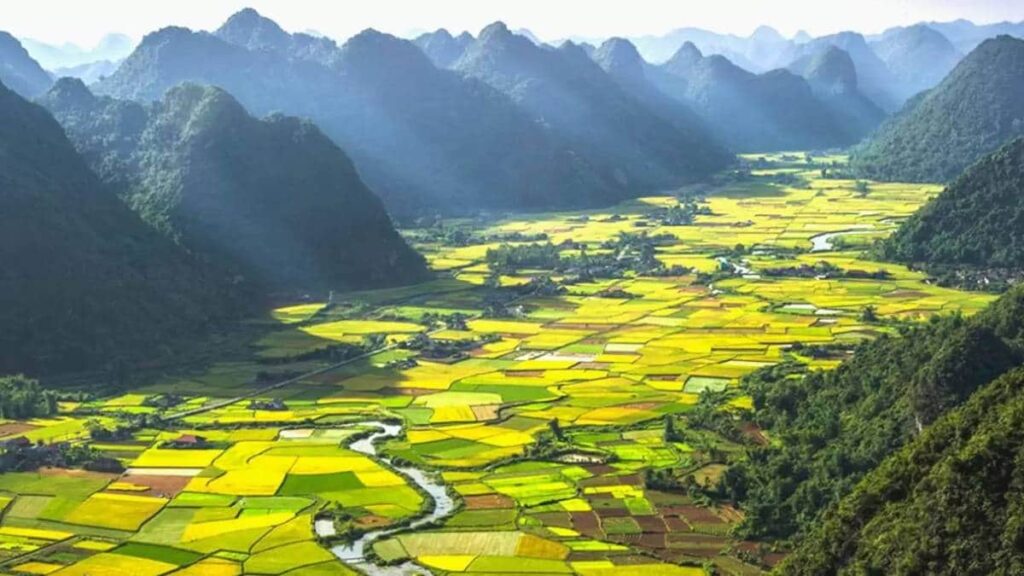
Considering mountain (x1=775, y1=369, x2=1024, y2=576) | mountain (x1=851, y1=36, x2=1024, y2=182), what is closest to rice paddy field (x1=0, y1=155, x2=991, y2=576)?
mountain (x1=775, y1=369, x2=1024, y2=576)

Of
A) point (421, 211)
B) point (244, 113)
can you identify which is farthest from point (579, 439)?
point (421, 211)

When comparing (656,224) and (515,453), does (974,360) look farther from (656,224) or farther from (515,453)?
(656,224)

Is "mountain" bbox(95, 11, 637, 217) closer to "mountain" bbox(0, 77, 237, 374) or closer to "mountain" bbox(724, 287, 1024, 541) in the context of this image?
"mountain" bbox(0, 77, 237, 374)

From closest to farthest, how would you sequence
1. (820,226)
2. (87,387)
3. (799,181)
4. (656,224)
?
(87,387) < (820,226) < (656,224) < (799,181)

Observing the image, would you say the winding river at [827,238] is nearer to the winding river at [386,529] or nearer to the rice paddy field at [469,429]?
the rice paddy field at [469,429]

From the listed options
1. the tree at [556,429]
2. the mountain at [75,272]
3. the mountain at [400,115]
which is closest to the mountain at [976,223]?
the tree at [556,429]

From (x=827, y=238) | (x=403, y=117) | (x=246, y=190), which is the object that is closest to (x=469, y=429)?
(x=246, y=190)

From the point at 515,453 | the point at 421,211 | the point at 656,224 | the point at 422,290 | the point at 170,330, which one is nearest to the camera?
the point at 515,453
